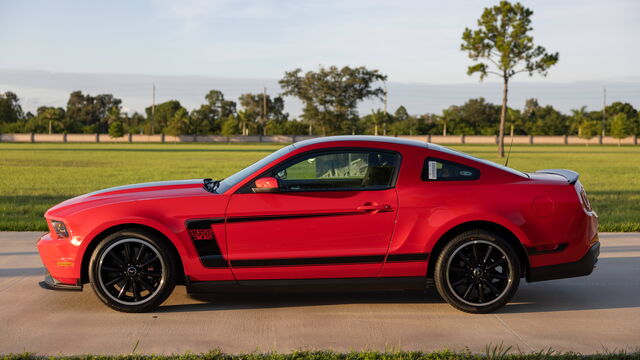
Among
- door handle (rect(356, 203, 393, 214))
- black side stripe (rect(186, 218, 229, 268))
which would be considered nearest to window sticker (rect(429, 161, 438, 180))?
door handle (rect(356, 203, 393, 214))

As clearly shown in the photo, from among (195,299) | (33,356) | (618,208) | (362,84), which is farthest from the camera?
(362,84)

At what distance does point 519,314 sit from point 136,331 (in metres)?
3.00

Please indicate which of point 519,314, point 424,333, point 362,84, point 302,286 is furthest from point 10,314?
point 362,84

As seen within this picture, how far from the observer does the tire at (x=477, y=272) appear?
Answer: 17.2 feet

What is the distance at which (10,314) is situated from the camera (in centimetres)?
522

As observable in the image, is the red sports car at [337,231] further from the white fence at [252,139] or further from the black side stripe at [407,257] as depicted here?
the white fence at [252,139]

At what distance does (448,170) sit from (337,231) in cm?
104

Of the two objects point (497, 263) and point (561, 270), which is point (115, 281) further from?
point (561, 270)

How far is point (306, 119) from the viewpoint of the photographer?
91750 millimetres

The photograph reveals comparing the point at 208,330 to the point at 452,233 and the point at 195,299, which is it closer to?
the point at 195,299

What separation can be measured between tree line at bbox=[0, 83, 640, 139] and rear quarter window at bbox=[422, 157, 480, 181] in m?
83.8

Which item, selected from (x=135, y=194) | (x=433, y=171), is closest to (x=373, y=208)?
(x=433, y=171)

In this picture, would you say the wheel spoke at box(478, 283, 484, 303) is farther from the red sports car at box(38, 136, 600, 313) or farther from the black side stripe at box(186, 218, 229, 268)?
the black side stripe at box(186, 218, 229, 268)

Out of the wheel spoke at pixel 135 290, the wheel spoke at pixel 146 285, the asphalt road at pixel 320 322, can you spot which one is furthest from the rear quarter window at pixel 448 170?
the wheel spoke at pixel 135 290
